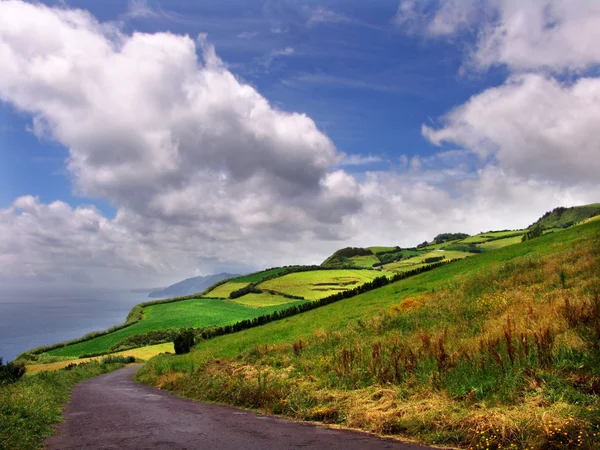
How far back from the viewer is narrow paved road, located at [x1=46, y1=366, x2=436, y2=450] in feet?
33.2

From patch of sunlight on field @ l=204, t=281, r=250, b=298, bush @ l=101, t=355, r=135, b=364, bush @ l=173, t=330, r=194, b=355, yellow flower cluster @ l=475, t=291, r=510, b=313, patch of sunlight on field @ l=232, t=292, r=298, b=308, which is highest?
patch of sunlight on field @ l=204, t=281, r=250, b=298

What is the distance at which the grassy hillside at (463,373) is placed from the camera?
958cm

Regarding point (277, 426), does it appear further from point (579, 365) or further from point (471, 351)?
point (579, 365)

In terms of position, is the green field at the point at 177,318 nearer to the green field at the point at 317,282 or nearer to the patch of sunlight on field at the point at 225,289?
the patch of sunlight on field at the point at 225,289

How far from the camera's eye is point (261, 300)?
453 feet

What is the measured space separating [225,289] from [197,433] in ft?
526

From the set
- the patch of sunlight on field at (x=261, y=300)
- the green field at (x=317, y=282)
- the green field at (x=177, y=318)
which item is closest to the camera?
the green field at (x=177, y=318)

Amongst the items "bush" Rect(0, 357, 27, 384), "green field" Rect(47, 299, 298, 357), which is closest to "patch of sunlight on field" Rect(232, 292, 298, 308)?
"green field" Rect(47, 299, 298, 357)

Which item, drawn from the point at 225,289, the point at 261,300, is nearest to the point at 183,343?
the point at 261,300

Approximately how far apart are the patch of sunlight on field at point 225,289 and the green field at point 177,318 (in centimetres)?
1643

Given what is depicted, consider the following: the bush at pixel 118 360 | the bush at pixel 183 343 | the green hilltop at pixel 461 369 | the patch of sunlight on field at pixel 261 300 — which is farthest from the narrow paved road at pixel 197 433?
the patch of sunlight on field at pixel 261 300

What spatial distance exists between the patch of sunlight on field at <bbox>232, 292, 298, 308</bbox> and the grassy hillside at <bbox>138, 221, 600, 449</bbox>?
105 metres

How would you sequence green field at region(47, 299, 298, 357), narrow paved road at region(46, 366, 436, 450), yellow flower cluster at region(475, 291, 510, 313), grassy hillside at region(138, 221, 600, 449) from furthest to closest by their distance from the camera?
1. green field at region(47, 299, 298, 357)
2. yellow flower cluster at region(475, 291, 510, 313)
3. narrow paved road at region(46, 366, 436, 450)
4. grassy hillside at region(138, 221, 600, 449)

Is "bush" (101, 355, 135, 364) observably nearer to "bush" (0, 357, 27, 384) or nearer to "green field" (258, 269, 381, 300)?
"bush" (0, 357, 27, 384)
